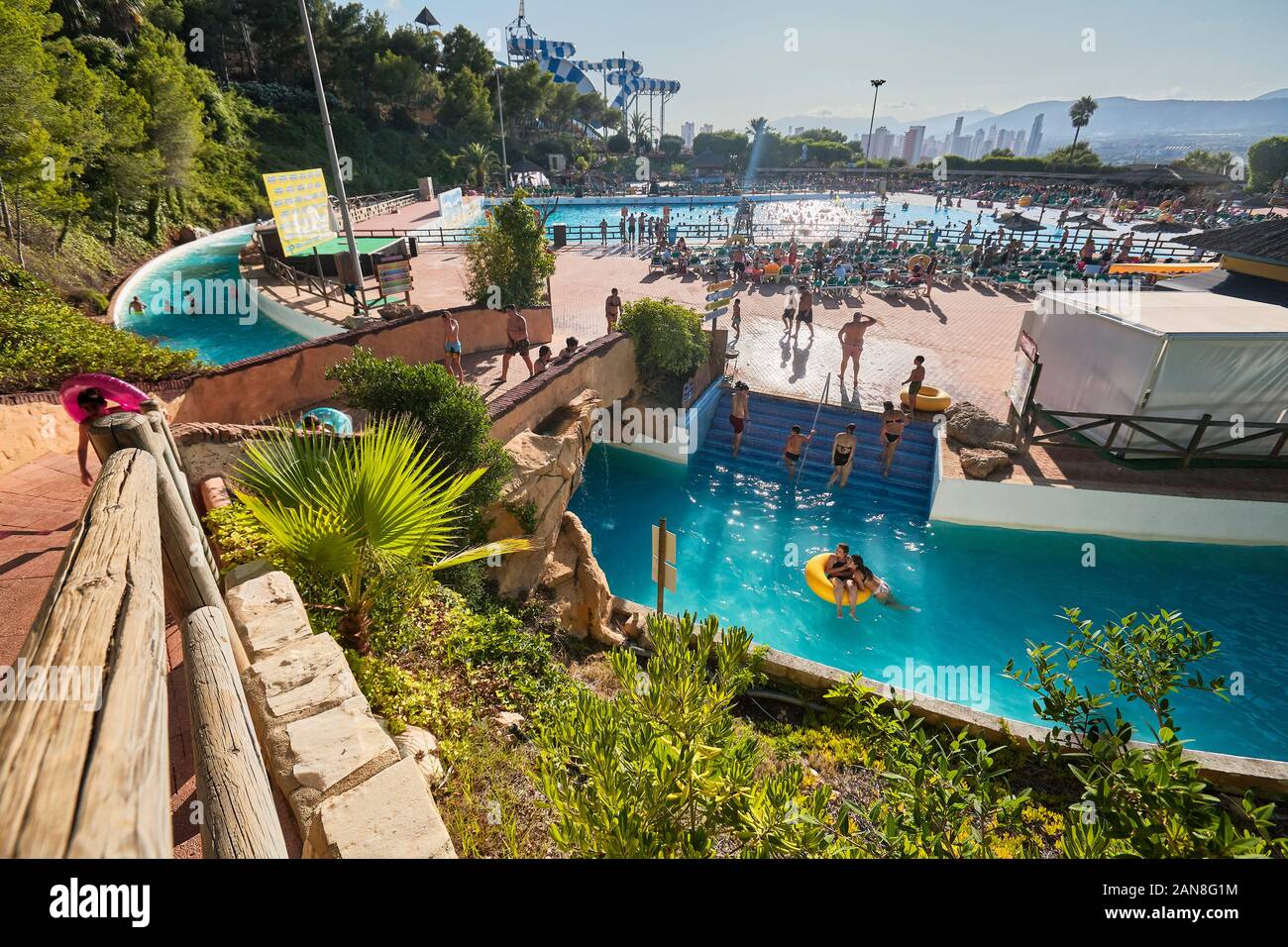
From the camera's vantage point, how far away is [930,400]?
12.1 m

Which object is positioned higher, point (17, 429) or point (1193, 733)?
point (17, 429)

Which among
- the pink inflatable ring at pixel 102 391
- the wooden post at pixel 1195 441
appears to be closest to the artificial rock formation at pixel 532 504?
the pink inflatable ring at pixel 102 391

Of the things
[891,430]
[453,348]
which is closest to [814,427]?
[891,430]

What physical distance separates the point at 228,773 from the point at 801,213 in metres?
50.1

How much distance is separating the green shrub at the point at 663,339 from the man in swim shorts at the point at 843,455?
13.0 feet

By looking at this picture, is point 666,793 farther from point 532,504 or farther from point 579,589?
point 532,504

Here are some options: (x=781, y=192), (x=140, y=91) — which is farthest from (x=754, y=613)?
(x=781, y=192)

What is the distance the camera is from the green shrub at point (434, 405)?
6.45 metres

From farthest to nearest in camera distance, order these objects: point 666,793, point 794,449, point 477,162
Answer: point 477,162, point 794,449, point 666,793

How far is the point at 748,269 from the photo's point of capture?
898 inches
